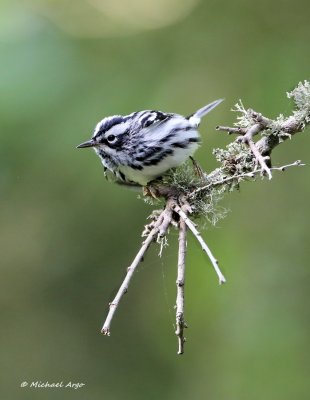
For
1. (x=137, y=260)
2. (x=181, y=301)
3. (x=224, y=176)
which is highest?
(x=224, y=176)

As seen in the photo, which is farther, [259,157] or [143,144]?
[143,144]

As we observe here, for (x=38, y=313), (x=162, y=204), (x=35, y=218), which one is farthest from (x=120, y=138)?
(x=38, y=313)

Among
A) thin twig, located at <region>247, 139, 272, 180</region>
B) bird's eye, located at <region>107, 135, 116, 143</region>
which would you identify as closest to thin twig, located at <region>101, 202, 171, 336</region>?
thin twig, located at <region>247, 139, 272, 180</region>

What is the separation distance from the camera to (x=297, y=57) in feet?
15.9

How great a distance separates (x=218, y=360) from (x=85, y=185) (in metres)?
1.59

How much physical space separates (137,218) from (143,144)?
159 centimetres

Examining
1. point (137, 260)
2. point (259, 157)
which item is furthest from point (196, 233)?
point (259, 157)

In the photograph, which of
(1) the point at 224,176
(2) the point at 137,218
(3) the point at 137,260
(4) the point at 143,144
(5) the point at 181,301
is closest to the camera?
(5) the point at 181,301

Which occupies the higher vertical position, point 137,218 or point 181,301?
point 137,218

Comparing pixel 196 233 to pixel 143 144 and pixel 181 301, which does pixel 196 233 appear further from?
pixel 143 144

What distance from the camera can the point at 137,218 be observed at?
5363 millimetres

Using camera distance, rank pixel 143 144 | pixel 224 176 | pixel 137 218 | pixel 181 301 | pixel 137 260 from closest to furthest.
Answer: pixel 181 301
pixel 137 260
pixel 224 176
pixel 143 144
pixel 137 218

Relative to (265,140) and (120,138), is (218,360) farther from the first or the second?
(265,140)

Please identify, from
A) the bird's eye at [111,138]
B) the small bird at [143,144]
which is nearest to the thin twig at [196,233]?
the small bird at [143,144]
